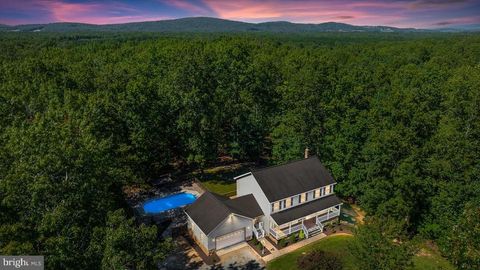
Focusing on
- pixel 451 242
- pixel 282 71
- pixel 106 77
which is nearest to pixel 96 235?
pixel 451 242

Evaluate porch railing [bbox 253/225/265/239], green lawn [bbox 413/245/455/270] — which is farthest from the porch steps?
green lawn [bbox 413/245/455/270]

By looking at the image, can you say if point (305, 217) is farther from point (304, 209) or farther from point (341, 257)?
point (341, 257)

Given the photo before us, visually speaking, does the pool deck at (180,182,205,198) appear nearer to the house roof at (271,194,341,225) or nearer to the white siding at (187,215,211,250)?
the white siding at (187,215,211,250)

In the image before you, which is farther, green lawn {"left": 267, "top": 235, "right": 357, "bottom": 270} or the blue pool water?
the blue pool water

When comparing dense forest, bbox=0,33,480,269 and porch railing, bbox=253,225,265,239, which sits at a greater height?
dense forest, bbox=0,33,480,269

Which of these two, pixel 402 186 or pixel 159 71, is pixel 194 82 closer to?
pixel 159 71

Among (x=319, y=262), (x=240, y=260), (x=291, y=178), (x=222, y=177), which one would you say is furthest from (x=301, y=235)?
(x=222, y=177)

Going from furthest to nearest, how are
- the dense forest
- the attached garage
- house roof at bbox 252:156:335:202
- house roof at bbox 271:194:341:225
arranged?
house roof at bbox 252:156:335:202, house roof at bbox 271:194:341:225, the attached garage, the dense forest
